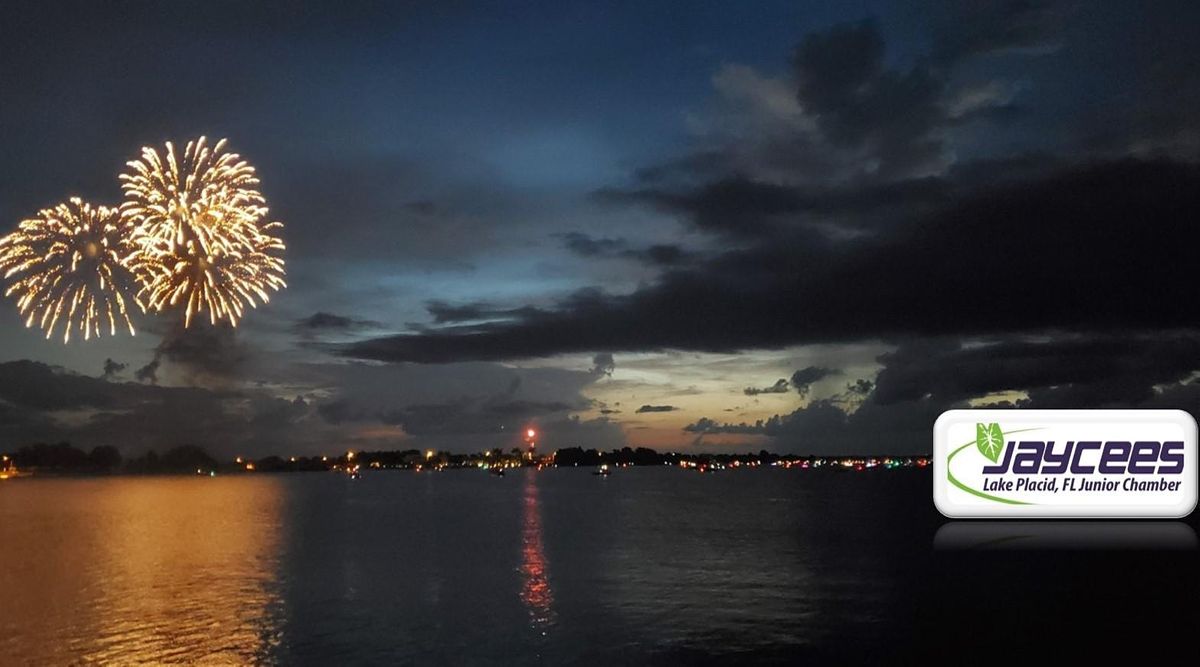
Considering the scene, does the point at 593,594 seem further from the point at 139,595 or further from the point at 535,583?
the point at 139,595

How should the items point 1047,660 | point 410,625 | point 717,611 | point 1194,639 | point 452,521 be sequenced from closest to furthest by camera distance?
point 1047,660
point 1194,639
point 410,625
point 717,611
point 452,521

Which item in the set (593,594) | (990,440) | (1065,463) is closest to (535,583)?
(593,594)

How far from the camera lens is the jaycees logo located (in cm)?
5069

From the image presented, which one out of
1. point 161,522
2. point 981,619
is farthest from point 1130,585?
point 161,522

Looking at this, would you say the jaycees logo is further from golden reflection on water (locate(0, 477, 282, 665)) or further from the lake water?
golden reflection on water (locate(0, 477, 282, 665))

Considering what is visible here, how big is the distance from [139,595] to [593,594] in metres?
31.1

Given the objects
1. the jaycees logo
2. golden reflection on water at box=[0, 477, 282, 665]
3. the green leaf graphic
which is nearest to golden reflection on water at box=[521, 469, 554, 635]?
golden reflection on water at box=[0, 477, 282, 665]

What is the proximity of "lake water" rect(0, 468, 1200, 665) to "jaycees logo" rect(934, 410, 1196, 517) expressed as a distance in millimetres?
6647

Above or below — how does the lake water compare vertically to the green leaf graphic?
below

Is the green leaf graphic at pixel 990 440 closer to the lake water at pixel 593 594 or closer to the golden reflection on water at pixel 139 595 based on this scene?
the lake water at pixel 593 594

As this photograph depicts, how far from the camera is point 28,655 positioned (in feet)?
156

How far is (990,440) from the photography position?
55094mm

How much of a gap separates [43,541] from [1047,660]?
359 ft

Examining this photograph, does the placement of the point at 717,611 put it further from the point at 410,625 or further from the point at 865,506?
the point at 865,506
